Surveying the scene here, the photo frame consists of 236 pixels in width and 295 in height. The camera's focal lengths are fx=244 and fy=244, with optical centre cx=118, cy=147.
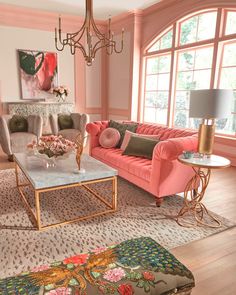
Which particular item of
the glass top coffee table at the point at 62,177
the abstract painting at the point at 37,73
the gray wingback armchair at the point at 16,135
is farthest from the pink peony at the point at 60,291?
the abstract painting at the point at 37,73

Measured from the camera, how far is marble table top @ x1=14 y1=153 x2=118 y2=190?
92.0 inches

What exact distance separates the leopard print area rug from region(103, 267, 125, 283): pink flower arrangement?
86cm

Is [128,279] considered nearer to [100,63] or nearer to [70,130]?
[70,130]

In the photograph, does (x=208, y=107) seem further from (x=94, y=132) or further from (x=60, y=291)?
(x=94, y=132)

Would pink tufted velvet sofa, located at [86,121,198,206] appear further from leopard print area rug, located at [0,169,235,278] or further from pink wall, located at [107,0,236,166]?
pink wall, located at [107,0,236,166]

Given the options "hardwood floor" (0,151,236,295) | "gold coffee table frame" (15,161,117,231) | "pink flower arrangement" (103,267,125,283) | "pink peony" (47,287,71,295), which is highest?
"pink peony" (47,287,71,295)

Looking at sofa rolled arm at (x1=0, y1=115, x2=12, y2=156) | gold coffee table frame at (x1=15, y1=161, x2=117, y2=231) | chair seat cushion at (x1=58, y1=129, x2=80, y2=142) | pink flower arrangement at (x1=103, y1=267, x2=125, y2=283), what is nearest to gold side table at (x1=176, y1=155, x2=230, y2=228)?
gold coffee table frame at (x1=15, y1=161, x2=117, y2=231)

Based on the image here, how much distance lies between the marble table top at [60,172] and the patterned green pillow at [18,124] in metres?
1.81

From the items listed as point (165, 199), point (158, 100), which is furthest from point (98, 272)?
point (158, 100)

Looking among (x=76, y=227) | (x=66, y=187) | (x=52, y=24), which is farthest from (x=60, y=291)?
(x=52, y=24)

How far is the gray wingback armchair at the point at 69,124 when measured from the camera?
5172 mm

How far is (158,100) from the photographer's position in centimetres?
633

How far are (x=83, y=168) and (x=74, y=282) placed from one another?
1.61 metres

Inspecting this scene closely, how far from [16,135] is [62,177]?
97.3 inches
